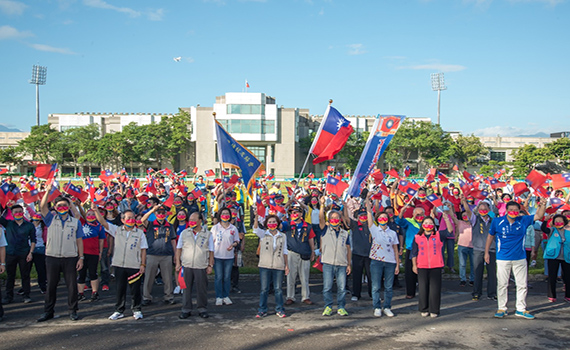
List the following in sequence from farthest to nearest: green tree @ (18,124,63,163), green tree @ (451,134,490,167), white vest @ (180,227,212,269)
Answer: green tree @ (451,134,490,167), green tree @ (18,124,63,163), white vest @ (180,227,212,269)

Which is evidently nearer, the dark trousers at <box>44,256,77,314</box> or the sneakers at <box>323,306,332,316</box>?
the dark trousers at <box>44,256,77,314</box>

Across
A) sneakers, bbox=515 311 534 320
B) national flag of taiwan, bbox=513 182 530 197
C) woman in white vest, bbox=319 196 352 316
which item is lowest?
sneakers, bbox=515 311 534 320

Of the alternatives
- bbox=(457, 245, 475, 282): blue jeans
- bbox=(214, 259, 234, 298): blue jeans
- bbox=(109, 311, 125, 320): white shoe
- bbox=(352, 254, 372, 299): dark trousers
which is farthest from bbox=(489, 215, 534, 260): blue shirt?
bbox=(109, 311, 125, 320): white shoe

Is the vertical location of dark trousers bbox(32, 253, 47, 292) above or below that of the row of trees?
below

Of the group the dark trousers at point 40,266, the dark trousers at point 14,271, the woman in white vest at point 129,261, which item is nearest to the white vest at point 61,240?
the woman in white vest at point 129,261

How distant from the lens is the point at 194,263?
7.42 metres

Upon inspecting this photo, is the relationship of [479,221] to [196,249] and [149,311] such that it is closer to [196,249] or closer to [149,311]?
[196,249]

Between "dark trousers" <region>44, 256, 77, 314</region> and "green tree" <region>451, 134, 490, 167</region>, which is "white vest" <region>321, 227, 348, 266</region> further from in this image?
"green tree" <region>451, 134, 490, 167</region>

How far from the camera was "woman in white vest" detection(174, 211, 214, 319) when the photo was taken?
292 inches

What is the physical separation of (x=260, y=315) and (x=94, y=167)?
3072 inches

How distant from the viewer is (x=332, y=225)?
7594mm

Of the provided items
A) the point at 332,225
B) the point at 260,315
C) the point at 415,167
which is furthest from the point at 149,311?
the point at 415,167

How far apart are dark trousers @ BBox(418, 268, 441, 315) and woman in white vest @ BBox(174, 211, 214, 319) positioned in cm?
352

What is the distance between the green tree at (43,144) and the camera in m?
70.4
